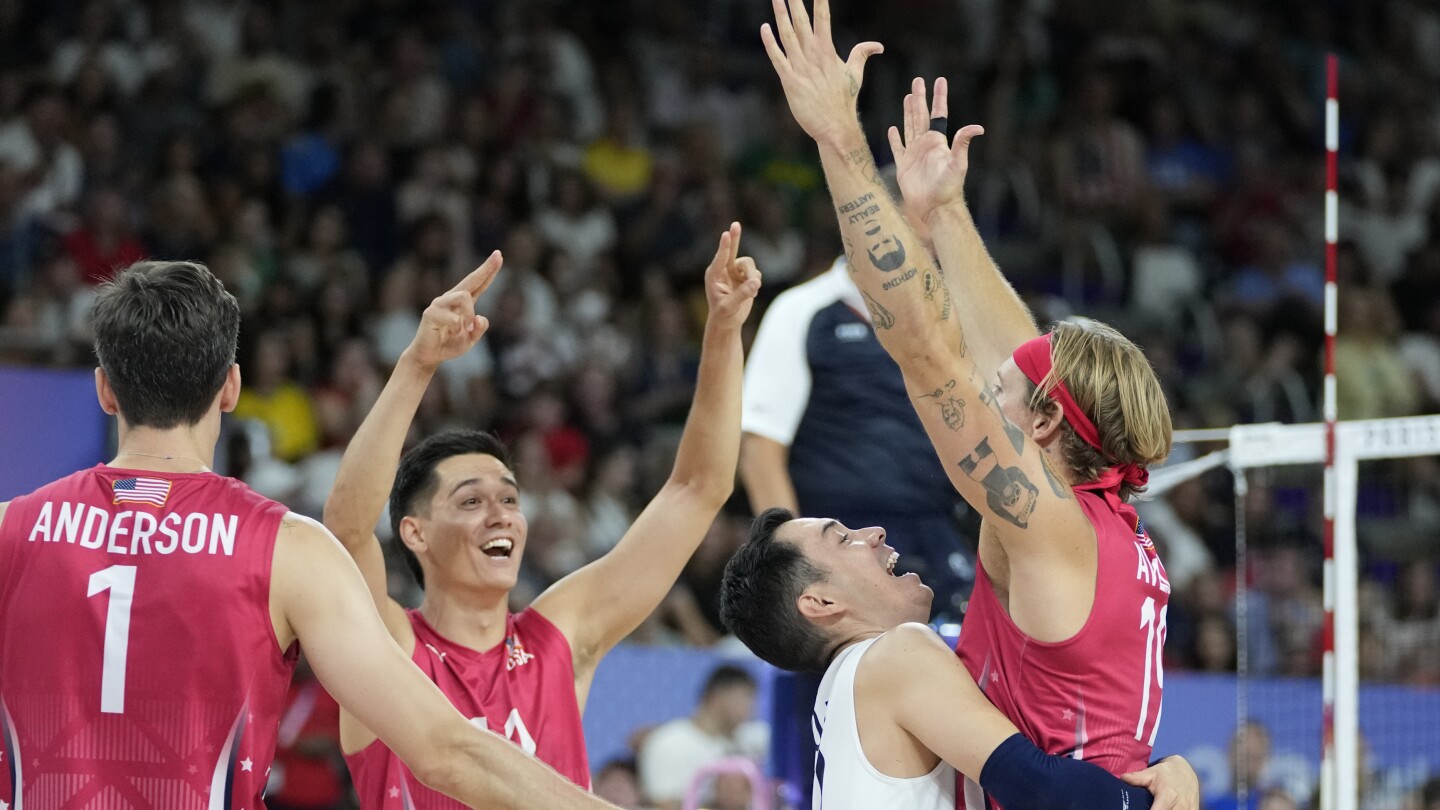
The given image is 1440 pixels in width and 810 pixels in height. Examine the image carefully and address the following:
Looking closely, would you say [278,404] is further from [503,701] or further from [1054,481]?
[1054,481]

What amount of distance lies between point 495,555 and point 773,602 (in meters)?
0.89

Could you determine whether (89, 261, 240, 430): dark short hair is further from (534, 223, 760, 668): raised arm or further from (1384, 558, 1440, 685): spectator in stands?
(1384, 558, 1440, 685): spectator in stands

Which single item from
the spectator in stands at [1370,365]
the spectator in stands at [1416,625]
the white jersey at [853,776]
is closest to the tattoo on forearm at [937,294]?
the white jersey at [853,776]

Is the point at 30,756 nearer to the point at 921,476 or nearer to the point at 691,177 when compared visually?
the point at 921,476

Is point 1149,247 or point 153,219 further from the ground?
point 1149,247

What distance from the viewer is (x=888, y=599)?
4.35 metres

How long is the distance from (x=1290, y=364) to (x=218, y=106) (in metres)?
8.58

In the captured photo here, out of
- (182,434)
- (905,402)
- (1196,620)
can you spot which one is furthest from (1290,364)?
(182,434)

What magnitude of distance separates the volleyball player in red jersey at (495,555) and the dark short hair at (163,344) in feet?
2.85

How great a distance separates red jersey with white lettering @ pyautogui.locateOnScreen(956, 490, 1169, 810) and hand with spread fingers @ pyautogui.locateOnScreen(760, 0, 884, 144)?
99 centimetres

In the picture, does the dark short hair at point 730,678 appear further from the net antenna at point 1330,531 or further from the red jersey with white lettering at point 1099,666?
the red jersey with white lettering at point 1099,666

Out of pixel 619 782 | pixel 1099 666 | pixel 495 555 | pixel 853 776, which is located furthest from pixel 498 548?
pixel 619 782

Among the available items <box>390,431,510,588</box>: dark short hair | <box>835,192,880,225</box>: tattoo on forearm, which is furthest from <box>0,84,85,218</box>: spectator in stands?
<box>835,192,880,225</box>: tattoo on forearm

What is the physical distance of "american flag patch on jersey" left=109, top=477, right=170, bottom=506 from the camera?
3354mm
